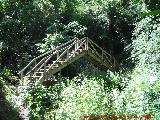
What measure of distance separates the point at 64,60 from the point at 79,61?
2.27 m

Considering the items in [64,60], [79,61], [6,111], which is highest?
[79,61]

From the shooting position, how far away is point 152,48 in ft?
43.3

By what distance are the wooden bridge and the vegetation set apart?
463 millimetres

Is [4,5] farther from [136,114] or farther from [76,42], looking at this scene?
[136,114]

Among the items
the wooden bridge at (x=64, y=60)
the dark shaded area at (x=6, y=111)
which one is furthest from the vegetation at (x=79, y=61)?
the wooden bridge at (x=64, y=60)

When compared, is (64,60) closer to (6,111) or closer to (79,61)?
(79,61)

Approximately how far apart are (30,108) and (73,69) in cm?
589

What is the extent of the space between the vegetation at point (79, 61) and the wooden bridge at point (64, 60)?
0.46 m

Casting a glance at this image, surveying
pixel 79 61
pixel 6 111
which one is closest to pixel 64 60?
pixel 79 61

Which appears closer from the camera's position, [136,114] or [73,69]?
[136,114]

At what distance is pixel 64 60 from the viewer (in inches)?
578

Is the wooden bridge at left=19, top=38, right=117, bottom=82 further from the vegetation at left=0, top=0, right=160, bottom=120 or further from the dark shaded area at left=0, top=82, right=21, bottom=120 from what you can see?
the dark shaded area at left=0, top=82, right=21, bottom=120

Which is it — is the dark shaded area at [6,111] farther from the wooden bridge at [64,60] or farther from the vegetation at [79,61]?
the wooden bridge at [64,60]

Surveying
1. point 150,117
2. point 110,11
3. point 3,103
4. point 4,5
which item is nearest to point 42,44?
point 4,5
